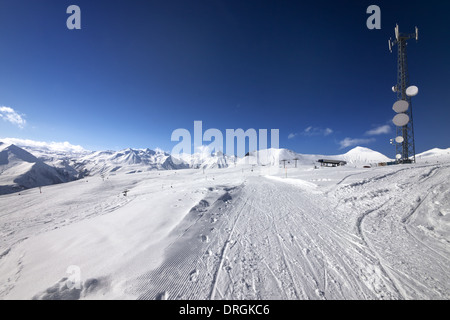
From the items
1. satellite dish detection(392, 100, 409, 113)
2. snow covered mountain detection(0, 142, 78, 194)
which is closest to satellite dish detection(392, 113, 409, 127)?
satellite dish detection(392, 100, 409, 113)

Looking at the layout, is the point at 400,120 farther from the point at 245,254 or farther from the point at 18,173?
the point at 18,173

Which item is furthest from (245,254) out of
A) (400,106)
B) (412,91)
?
(412,91)

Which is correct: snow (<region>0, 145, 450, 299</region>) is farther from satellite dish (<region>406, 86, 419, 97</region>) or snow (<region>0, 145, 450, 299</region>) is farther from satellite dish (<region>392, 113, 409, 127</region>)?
satellite dish (<region>406, 86, 419, 97</region>)

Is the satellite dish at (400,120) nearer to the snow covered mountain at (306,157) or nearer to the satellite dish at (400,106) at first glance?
the satellite dish at (400,106)

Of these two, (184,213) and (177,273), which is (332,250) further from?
(184,213)
